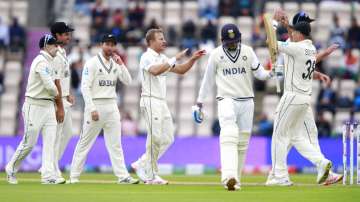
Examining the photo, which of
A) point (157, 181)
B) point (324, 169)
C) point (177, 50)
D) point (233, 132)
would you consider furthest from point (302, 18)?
point (177, 50)

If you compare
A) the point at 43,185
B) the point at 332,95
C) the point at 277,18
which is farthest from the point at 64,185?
the point at 332,95

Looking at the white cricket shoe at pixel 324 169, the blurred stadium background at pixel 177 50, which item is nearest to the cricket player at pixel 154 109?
the white cricket shoe at pixel 324 169

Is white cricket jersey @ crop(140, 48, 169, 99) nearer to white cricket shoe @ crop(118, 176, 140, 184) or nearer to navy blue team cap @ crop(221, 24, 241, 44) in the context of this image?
white cricket shoe @ crop(118, 176, 140, 184)

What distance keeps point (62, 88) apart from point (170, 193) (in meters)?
4.27

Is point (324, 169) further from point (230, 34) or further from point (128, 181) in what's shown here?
point (128, 181)

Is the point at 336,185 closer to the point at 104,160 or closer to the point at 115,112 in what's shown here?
the point at 115,112

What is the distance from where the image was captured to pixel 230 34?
16.0 meters

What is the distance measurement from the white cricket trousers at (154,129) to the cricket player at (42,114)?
1508mm

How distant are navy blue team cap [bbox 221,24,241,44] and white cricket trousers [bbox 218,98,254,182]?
878 mm

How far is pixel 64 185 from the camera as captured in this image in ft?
56.4

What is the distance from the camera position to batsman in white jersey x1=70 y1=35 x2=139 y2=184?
1819 cm

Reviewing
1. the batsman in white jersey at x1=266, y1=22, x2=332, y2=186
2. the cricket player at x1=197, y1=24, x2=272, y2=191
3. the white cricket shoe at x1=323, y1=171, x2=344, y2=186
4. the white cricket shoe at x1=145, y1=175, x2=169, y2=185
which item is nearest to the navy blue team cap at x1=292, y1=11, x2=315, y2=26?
the batsman in white jersey at x1=266, y1=22, x2=332, y2=186

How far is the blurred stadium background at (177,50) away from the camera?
26.0 metres

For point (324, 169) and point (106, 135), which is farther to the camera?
point (106, 135)
